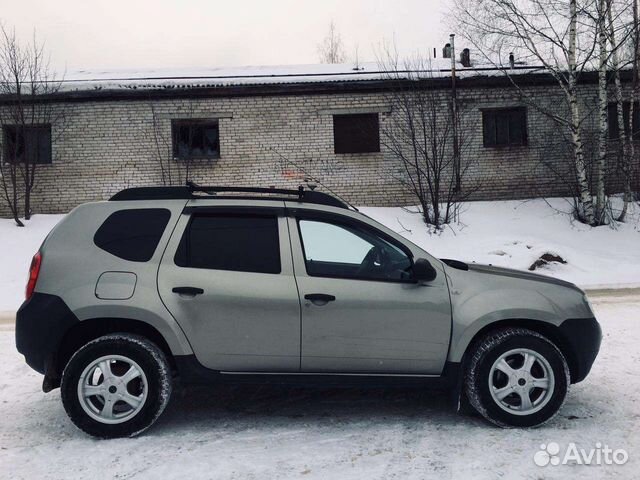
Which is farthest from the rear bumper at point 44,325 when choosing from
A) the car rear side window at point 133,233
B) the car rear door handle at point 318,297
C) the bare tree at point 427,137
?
the bare tree at point 427,137

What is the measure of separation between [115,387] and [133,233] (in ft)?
3.35

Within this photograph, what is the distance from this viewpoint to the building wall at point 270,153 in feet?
53.0

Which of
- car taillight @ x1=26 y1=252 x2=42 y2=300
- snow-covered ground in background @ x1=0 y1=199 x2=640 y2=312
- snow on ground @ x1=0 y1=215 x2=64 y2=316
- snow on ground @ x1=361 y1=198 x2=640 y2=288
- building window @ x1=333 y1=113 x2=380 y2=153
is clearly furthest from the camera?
building window @ x1=333 y1=113 x2=380 y2=153

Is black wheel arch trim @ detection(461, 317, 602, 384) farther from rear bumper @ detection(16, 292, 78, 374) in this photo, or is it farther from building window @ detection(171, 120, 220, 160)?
building window @ detection(171, 120, 220, 160)

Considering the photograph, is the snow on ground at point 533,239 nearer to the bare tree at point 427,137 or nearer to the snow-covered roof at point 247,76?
the bare tree at point 427,137

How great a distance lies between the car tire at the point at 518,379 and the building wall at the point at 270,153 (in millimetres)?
12863

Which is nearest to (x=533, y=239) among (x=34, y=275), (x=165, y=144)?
(x=165, y=144)

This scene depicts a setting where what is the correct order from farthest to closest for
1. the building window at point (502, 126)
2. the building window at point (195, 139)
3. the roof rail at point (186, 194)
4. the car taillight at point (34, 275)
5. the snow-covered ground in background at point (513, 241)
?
the building window at point (502, 126)
the building window at point (195, 139)
the snow-covered ground in background at point (513, 241)
the roof rail at point (186, 194)
the car taillight at point (34, 275)

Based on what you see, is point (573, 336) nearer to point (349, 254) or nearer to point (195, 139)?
point (349, 254)

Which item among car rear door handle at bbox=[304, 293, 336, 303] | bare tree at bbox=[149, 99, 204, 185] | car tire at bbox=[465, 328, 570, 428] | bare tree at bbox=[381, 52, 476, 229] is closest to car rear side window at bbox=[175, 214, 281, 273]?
car rear door handle at bbox=[304, 293, 336, 303]

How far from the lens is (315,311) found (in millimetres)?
3602

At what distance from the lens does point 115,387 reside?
11.7 ft

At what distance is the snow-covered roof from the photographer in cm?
1616

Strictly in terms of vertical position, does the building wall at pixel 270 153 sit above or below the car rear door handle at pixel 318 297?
above
